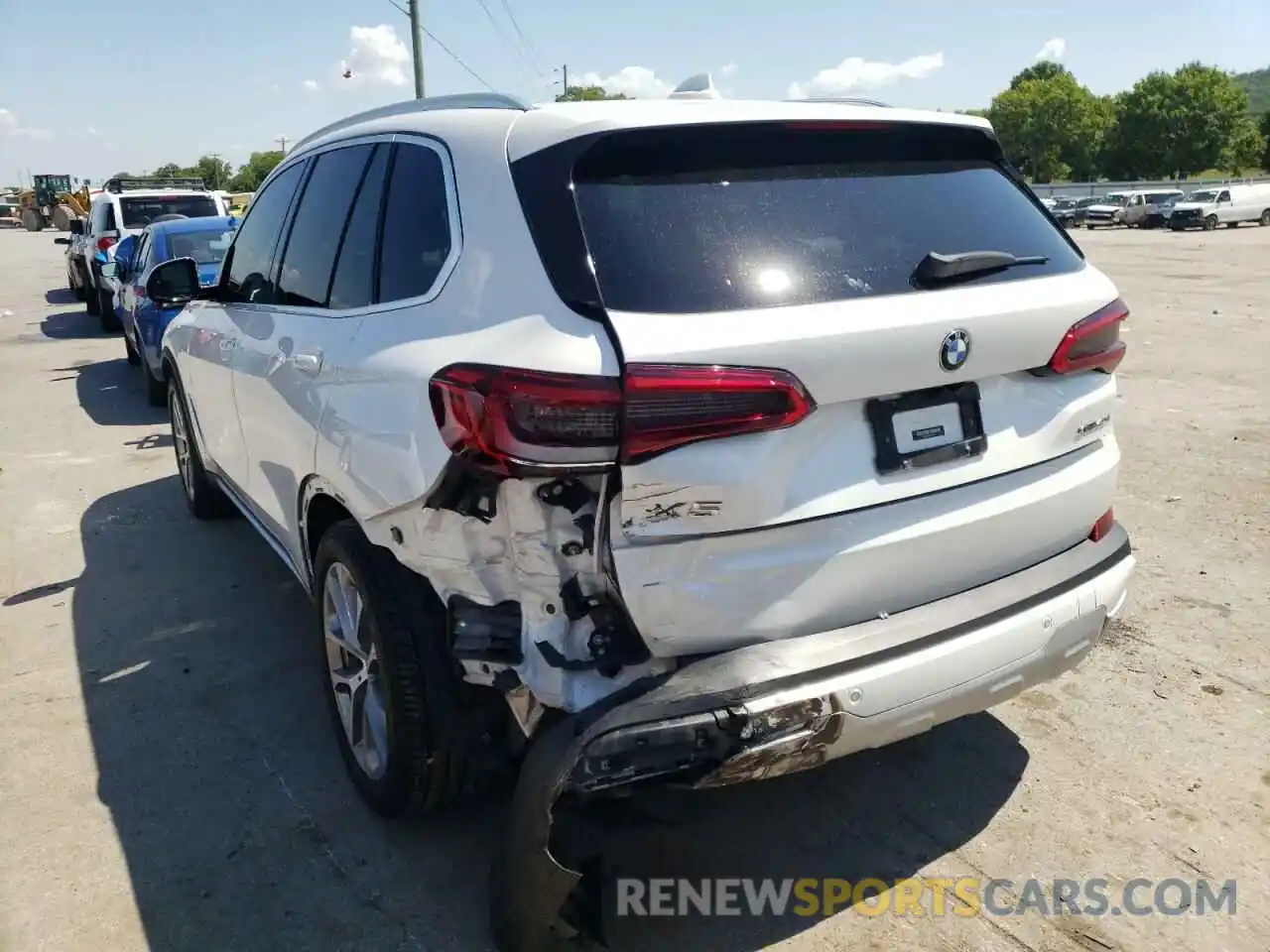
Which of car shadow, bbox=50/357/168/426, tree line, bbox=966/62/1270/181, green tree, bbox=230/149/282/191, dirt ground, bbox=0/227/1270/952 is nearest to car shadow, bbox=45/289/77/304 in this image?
car shadow, bbox=50/357/168/426

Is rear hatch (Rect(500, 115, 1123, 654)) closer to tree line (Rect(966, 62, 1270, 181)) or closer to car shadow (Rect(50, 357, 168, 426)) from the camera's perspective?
car shadow (Rect(50, 357, 168, 426))

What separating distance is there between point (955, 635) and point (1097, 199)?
56943 mm

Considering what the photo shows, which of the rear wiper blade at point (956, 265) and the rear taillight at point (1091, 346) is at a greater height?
the rear wiper blade at point (956, 265)

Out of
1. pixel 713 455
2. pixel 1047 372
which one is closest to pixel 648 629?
pixel 713 455

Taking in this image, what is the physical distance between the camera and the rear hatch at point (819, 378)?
85.2 inches

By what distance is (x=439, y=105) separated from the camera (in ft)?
10.1

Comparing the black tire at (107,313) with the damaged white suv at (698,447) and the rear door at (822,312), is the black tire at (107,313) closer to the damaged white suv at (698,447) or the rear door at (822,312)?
the damaged white suv at (698,447)

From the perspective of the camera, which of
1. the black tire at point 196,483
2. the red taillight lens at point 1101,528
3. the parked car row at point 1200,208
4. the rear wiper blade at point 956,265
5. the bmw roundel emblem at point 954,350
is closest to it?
the bmw roundel emblem at point 954,350

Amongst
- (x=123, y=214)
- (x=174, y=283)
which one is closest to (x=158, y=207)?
(x=123, y=214)

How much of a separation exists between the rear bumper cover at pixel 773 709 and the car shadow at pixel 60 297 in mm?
21601

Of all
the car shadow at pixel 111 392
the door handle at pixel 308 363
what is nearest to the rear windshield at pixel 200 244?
the car shadow at pixel 111 392

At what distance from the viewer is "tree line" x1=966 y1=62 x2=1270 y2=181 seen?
286 feet

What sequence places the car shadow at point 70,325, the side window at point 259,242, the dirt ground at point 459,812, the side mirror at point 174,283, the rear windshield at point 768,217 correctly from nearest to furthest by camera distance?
the rear windshield at point 768,217 → the dirt ground at point 459,812 → the side window at point 259,242 → the side mirror at point 174,283 → the car shadow at point 70,325

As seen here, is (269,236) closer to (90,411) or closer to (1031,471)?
(1031,471)
